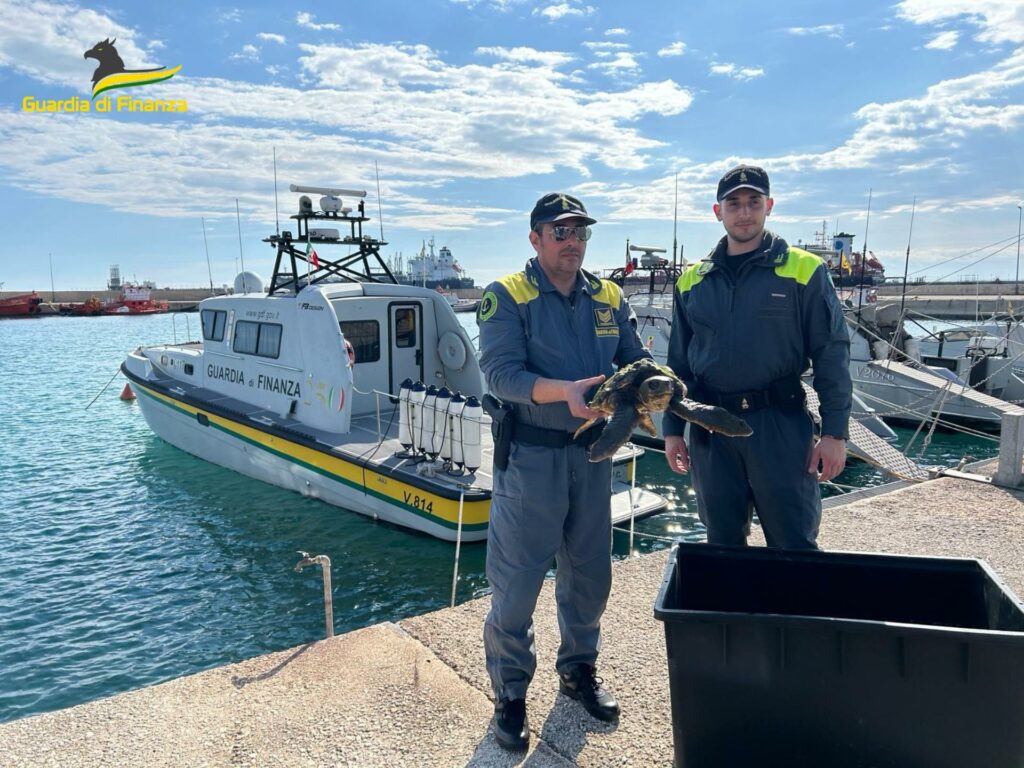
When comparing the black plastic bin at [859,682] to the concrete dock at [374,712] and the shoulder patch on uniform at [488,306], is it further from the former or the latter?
the shoulder patch on uniform at [488,306]

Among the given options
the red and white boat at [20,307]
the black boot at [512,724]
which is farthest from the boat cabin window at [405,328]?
the red and white boat at [20,307]

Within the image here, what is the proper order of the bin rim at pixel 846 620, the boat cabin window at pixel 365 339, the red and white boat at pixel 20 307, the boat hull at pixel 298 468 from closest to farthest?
Result: the bin rim at pixel 846 620 → the boat hull at pixel 298 468 → the boat cabin window at pixel 365 339 → the red and white boat at pixel 20 307

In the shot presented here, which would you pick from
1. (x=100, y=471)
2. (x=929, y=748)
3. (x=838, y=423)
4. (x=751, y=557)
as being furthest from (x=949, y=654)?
(x=100, y=471)

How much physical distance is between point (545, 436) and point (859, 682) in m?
1.30

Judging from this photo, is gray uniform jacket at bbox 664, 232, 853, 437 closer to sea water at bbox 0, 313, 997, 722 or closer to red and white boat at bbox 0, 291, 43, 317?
sea water at bbox 0, 313, 997, 722

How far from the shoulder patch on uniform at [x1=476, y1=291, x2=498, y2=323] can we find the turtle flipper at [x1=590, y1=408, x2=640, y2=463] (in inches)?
27.2

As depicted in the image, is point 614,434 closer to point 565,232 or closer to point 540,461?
point 540,461

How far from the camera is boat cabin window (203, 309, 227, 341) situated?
9.85 meters

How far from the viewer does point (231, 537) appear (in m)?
7.52

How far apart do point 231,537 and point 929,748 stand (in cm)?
712

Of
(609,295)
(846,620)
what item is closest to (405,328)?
(609,295)

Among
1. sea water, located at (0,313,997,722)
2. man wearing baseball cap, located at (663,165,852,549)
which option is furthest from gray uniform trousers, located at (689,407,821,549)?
sea water, located at (0,313,997,722)

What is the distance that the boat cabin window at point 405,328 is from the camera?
8.97 meters

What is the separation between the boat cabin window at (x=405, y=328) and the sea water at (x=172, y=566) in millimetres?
2364
